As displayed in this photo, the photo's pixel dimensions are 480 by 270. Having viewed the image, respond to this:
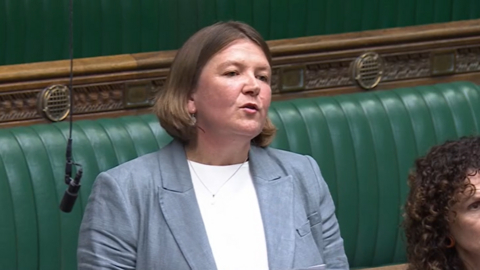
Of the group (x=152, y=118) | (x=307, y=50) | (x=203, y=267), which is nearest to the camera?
(x=203, y=267)

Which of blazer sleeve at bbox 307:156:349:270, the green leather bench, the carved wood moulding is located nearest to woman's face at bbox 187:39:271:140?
blazer sleeve at bbox 307:156:349:270

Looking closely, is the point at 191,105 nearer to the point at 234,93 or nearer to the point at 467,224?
Result: the point at 234,93

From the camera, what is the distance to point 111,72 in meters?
2.19

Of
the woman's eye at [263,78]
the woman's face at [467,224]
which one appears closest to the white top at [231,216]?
the woman's eye at [263,78]

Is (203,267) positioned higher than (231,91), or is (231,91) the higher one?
(231,91)

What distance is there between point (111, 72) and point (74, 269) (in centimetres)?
51

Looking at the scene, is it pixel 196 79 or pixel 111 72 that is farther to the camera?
pixel 111 72

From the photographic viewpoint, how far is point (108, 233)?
4.33 feet

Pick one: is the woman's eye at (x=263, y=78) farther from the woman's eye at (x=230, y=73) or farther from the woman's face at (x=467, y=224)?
the woman's face at (x=467, y=224)

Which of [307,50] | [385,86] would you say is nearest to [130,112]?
[307,50]

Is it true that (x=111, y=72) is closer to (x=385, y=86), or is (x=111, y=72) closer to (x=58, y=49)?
(x=58, y=49)

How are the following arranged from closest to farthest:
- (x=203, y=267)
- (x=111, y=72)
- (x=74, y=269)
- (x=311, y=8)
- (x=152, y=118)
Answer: (x=203, y=267) → (x=74, y=269) → (x=152, y=118) → (x=111, y=72) → (x=311, y=8)

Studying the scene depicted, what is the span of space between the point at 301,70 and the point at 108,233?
44.3 inches

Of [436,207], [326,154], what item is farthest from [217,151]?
[326,154]
